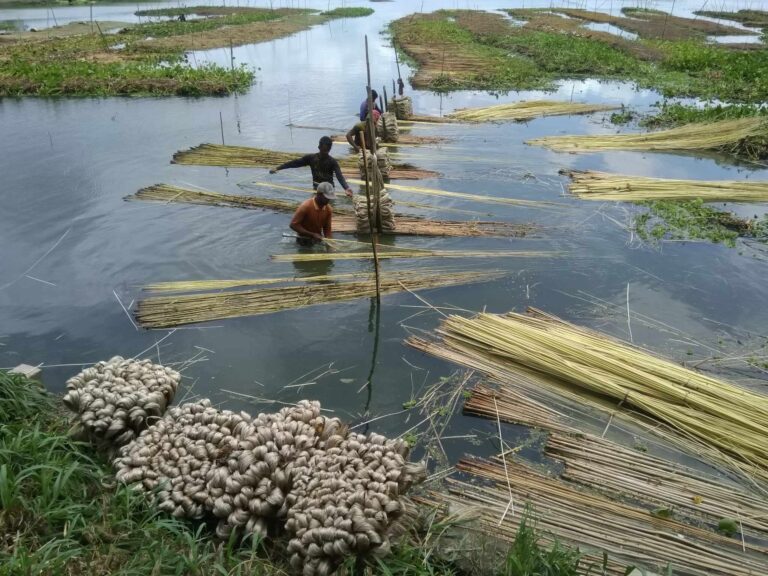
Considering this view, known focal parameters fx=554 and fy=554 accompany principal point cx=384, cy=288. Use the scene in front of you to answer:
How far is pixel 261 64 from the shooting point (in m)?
20.7

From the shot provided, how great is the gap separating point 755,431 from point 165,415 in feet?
12.2

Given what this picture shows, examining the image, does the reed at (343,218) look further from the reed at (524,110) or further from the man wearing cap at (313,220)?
the reed at (524,110)

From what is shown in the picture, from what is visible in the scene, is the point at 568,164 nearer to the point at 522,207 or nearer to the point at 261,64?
the point at 522,207

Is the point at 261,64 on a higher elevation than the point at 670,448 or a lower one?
higher

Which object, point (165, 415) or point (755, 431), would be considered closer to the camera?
point (165, 415)

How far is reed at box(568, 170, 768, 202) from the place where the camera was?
7895mm

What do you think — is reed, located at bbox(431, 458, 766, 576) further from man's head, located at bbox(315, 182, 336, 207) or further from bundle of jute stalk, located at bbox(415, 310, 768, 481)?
man's head, located at bbox(315, 182, 336, 207)

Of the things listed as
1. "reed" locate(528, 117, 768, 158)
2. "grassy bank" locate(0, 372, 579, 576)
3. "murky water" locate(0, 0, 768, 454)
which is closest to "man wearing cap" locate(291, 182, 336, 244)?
"murky water" locate(0, 0, 768, 454)

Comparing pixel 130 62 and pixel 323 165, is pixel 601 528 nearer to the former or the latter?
pixel 323 165

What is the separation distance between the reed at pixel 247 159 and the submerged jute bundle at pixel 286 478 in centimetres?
633

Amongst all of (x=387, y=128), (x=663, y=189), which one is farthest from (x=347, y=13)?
(x=663, y=189)

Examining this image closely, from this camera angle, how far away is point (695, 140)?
1030 centimetres

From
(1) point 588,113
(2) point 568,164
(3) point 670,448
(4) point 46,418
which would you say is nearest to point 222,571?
(4) point 46,418

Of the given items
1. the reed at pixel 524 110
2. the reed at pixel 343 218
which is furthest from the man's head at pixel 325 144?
the reed at pixel 524 110
